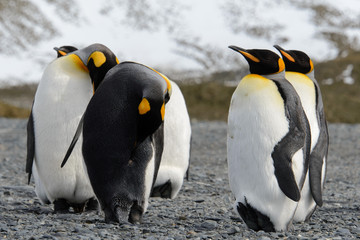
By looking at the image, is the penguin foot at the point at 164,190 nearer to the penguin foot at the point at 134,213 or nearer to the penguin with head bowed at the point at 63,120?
the penguin with head bowed at the point at 63,120

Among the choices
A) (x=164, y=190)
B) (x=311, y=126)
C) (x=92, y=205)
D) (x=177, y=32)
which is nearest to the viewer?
(x=311, y=126)

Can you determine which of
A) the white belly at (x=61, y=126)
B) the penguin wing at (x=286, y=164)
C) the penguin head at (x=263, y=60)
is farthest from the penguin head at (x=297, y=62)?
the white belly at (x=61, y=126)

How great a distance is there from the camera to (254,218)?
4.08 meters

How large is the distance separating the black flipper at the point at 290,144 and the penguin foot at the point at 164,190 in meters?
1.94

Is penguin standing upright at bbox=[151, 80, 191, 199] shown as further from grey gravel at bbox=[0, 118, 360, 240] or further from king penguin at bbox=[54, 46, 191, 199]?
grey gravel at bbox=[0, 118, 360, 240]

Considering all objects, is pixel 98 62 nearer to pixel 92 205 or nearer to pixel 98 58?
pixel 98 58

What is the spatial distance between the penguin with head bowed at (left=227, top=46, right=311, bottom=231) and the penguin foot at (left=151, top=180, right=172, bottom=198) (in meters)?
1.73

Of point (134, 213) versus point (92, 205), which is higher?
point (134, 213)

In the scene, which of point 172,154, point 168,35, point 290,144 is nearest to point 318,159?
point 290,144

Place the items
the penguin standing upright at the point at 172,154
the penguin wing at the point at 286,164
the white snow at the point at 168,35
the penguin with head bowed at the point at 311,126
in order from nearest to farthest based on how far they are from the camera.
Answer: the penguin wing at the point at 286,164 < the penguin with head bowed at the point at 311,126 < the penguin standing upright at the point at 172,154 < the white snow at the point at 168,35

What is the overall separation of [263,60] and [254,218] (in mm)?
1081

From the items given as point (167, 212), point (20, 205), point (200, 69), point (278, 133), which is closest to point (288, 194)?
point (278, 133)

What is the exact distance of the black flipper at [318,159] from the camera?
4.23 meters

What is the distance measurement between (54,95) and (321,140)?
2.10 meters
